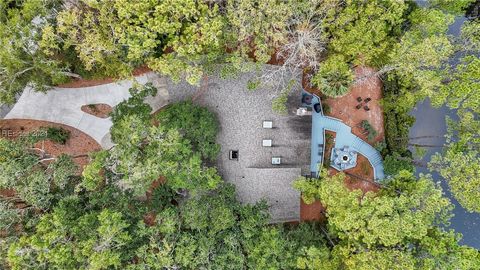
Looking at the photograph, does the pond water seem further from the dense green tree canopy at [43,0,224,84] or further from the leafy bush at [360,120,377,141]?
the dense green tree canopy at [43,0,224,84]

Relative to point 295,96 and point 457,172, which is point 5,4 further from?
point 457,172

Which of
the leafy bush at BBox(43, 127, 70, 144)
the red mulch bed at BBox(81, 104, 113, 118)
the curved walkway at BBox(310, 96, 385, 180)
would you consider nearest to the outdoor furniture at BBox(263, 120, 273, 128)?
the curved walkway at BBox(310, 96, 385, 180)

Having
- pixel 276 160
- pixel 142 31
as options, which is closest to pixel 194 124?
pixel 142 31

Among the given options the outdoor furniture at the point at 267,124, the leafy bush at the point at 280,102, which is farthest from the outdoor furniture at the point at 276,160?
the leafy bush at the point at 280,102

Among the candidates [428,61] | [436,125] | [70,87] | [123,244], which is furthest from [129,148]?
[436,125]

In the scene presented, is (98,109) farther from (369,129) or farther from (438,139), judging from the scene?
(438,139)

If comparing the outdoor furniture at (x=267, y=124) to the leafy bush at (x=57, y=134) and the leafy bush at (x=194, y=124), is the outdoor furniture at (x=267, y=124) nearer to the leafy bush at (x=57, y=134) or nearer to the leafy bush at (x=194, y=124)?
the leafy bush at (x=194, y=124)
